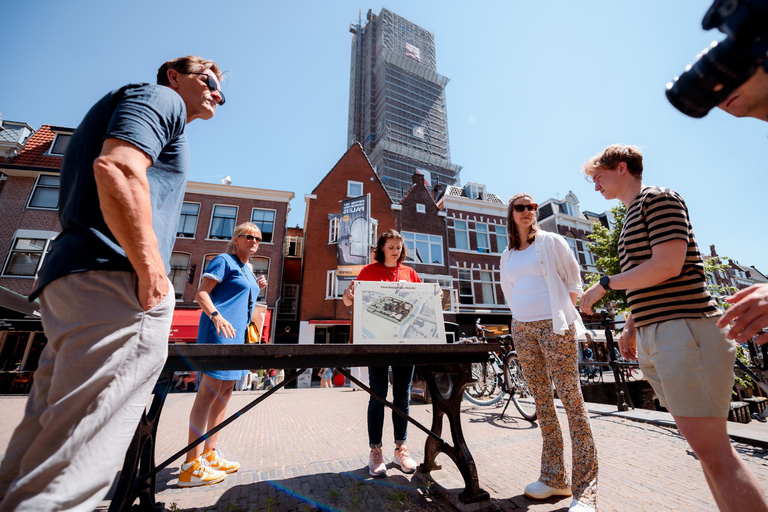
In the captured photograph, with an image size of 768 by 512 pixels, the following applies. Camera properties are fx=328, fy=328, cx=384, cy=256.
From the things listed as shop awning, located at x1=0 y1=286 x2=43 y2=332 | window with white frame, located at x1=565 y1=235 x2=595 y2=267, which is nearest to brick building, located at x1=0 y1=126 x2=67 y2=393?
shop awning, located at x1=0 y1=286 x2=43 y2=332

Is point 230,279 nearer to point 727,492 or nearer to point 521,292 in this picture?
point 521,292

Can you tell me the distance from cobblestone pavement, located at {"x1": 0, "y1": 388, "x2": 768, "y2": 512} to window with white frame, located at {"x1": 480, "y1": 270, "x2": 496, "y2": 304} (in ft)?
53.3

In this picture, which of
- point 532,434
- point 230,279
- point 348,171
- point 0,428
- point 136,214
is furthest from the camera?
point 348,171

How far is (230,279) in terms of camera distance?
2.73 meters

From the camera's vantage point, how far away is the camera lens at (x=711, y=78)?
669 millimetres

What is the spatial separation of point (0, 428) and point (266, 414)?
148 inches

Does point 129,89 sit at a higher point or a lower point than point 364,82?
lower

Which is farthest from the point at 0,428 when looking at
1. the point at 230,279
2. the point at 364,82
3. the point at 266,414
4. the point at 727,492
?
the point at 364,82

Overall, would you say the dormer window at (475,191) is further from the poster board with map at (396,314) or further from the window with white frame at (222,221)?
the poster board with map at (396,314)

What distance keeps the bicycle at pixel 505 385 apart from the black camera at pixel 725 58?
4.19m

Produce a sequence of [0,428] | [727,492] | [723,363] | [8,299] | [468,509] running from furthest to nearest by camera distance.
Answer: [8,299]
[0,428]
[468,509]
[723,363]
[727,492]

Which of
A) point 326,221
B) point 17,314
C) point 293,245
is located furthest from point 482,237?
point 17,314

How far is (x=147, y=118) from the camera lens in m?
1.12

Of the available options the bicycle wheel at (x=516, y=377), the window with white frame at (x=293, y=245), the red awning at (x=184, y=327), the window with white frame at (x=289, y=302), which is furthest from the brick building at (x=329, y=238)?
the bicycle wheel at (x=516, y=377)
